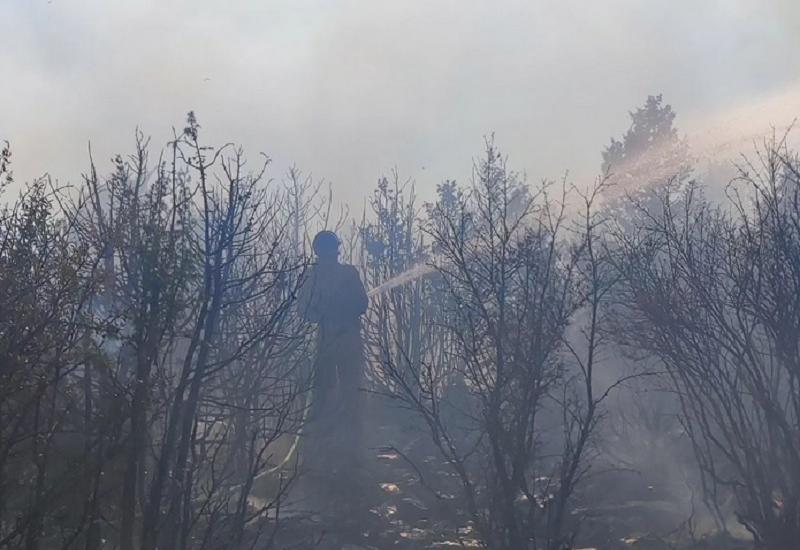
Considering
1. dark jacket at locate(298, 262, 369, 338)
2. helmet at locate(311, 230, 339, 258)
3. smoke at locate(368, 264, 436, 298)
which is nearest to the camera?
dark jacket at locate(298, 262, 369, 338)

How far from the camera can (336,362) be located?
12.8m

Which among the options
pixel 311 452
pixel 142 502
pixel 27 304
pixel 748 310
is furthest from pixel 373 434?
pixel 27 304

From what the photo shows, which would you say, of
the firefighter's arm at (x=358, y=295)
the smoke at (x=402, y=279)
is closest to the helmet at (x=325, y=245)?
the firefighter's arm at (x=358, y=295)

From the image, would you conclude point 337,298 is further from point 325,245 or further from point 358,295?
point 325,245

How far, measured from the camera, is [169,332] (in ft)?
17.5

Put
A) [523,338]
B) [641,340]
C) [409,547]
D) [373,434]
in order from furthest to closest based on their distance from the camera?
[373,434], [409,547], [641,340], [523,338]

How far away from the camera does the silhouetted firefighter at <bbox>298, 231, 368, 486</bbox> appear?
485 inches

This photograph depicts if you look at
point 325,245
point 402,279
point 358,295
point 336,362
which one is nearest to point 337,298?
point 358,295

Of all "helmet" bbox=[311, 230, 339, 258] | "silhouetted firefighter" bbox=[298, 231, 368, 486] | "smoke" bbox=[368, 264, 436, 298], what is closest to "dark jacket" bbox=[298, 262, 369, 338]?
"silhouetted firefighter" bbox=[298, 231, 368, 486]

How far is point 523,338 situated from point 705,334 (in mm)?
1692

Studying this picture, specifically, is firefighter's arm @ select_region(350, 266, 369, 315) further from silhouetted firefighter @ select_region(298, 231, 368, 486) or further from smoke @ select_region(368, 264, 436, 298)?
smoke @ select_region(368, 264, 436, 298)

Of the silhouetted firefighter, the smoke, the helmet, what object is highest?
the smoke

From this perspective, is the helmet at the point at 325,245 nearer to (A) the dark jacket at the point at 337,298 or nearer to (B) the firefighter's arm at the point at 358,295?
(A) the dark jacket at the point at 337,298

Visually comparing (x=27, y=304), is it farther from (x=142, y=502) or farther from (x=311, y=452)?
(x=311, y=452)
